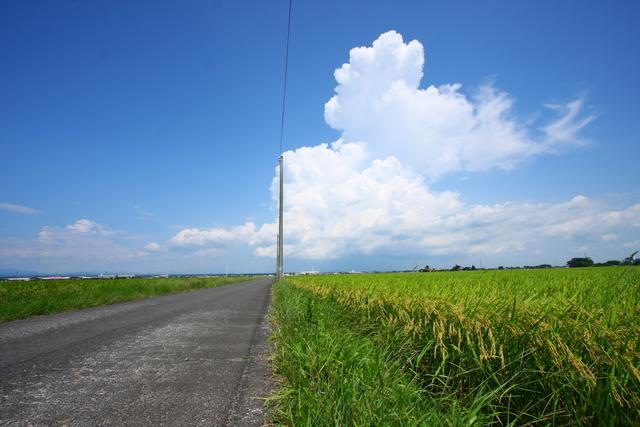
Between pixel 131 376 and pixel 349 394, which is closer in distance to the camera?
pixel 349 394

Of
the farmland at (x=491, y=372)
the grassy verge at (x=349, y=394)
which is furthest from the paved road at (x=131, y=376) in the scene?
the farmland at (x=491, y=372)

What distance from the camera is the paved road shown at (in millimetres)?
2934

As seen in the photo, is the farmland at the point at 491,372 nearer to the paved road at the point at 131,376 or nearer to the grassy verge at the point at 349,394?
the grassy verge at the point at 349,394

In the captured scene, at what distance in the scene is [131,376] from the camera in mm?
3980

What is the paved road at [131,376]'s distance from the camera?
2.93m

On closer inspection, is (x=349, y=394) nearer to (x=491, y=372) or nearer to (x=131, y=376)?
(x=491, y=372)

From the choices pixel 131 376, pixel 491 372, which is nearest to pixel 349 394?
pixel 491 372

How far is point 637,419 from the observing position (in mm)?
2059

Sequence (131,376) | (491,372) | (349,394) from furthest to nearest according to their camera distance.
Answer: (131,376) → (491,372) → (349,394)

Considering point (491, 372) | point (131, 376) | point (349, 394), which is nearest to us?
point (349, 394)

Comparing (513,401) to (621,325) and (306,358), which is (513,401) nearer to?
(621,325)

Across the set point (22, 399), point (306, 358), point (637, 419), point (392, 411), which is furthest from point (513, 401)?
point (22, 399)

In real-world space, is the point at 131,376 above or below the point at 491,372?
below

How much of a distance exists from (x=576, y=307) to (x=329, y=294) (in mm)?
8119
